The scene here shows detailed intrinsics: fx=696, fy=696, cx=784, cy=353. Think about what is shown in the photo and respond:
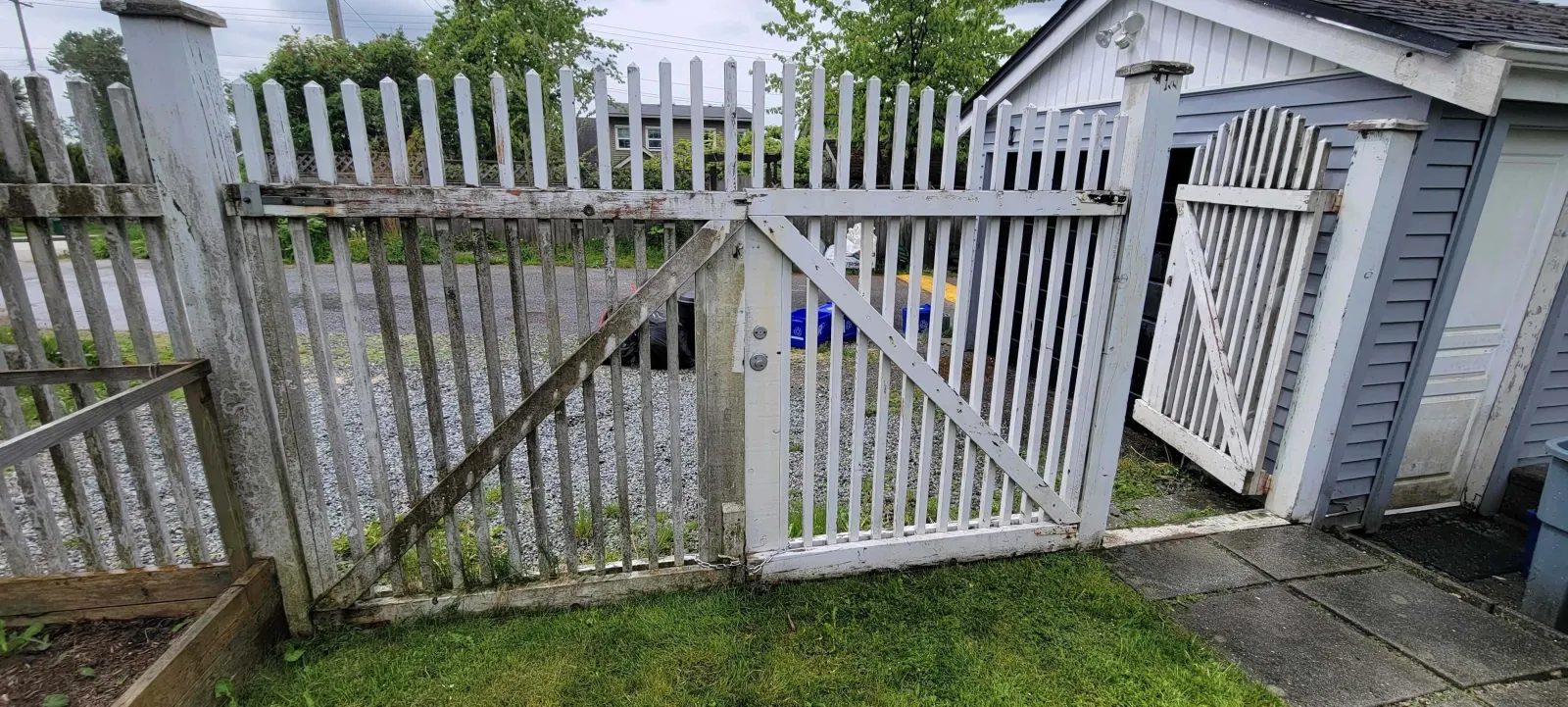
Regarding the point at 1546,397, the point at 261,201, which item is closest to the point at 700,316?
the point at 261,201

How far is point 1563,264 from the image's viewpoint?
335 cm

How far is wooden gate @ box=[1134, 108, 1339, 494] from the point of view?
3.39 meters

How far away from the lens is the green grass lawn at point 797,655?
2.26 m

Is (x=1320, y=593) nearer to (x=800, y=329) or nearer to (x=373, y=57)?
(x=800, y=329)

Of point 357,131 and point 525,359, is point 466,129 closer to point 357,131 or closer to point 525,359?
point 357,131

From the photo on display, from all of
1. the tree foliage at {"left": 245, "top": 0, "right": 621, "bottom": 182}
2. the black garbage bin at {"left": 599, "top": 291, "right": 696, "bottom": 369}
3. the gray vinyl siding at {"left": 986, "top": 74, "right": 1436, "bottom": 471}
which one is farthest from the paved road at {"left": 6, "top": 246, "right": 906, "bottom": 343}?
the tree foliage at {"left": 245, "top": 0, "right": 621, "bottom": 182}

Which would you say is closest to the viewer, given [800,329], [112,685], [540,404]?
[112,685]

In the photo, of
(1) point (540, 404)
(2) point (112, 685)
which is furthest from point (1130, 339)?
(2) point (112, 685)

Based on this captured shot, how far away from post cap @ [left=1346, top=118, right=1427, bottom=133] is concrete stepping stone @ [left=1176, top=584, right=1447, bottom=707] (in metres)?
1.99

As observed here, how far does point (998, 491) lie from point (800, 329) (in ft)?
8.73

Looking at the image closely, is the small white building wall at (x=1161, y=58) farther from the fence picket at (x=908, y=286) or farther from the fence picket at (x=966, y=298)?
the fence picket at (x=908, y=286)

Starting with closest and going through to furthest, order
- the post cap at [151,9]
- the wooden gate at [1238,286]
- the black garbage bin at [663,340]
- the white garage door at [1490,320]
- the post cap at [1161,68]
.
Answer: the post cap at [151,9], the post cap at [1161,68], the white garage door at [1490,320], the wooden gate at [1238,286], the black garbage bin at [663,340]

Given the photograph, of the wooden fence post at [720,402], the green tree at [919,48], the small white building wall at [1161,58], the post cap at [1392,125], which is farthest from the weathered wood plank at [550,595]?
the green tree at [919,48]

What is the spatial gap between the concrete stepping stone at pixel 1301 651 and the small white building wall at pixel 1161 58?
2589 mm
